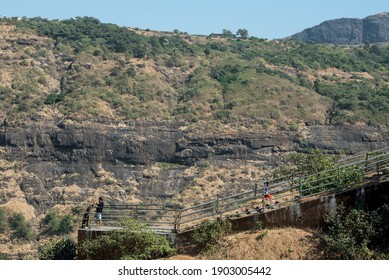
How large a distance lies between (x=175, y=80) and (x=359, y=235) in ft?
263

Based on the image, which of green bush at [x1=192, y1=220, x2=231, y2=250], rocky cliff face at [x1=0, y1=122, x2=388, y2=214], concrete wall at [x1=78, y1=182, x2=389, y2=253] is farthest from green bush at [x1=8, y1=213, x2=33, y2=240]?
concrete wall at [x1=78, y1=182, x2=389, y2=253]

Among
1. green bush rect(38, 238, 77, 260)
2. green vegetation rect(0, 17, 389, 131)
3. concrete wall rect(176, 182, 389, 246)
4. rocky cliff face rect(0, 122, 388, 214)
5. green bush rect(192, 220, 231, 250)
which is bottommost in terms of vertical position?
green bush rect(38, 238, 77, 260)

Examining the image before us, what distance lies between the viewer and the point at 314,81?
100m

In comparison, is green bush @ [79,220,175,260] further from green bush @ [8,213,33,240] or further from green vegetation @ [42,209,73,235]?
green bush @ [8,213,33,240]

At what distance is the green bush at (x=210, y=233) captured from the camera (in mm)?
18844

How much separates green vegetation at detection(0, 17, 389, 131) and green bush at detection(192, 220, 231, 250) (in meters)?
64.1

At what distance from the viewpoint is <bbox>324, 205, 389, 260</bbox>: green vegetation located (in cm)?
1728

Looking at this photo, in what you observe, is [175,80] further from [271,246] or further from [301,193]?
[271,246]

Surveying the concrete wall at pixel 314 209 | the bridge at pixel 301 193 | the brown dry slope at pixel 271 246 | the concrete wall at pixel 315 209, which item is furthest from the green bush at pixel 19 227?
the brown dry slope at pixel 271 246

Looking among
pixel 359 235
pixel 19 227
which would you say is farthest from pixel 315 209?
pixel 19 227

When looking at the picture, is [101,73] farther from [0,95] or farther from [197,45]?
[197,45]

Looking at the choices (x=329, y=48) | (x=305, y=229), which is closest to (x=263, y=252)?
(x=305, y=229)

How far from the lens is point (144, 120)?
83688mm

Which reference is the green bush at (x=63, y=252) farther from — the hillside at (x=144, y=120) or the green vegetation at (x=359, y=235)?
the hillside at (x=144, y=120)
